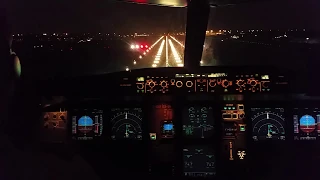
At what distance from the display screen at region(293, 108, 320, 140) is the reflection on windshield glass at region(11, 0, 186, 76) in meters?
1.08

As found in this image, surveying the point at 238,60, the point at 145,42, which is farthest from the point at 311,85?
the point at 145,42

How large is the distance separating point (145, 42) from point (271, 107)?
123 cm

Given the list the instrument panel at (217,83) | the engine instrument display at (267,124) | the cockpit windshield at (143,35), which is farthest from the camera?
the engine instrument display at (267,124)

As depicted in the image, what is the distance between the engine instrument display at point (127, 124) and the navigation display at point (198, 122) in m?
0.39

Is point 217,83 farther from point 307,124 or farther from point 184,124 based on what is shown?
point 307,124

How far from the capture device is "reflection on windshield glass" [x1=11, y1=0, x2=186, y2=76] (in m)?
3.05

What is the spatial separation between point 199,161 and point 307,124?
0.95m

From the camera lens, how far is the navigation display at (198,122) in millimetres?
3408

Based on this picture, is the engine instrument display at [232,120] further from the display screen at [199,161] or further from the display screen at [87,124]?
the display screen at [87,124]

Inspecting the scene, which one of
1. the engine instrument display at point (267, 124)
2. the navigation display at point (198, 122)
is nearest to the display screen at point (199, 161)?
the navigation display at point (198, 122)

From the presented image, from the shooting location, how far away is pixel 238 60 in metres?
3.65

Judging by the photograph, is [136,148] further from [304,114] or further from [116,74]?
[304,114]

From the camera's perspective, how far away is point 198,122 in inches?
134

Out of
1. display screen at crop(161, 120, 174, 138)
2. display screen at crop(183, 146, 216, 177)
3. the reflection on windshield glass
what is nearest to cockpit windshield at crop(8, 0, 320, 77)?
the reflection on windshield glass
